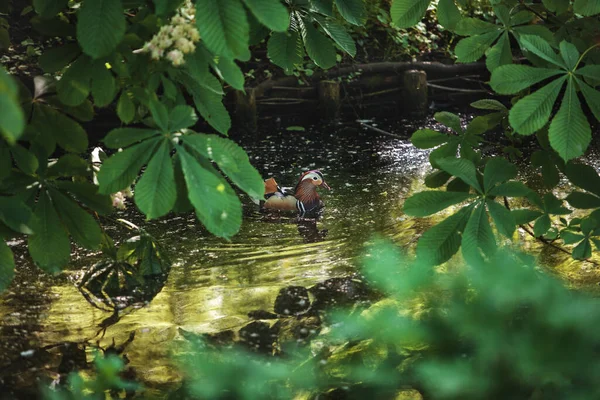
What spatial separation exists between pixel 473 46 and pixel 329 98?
6830 millimetres

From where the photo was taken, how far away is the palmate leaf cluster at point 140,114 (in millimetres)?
1768

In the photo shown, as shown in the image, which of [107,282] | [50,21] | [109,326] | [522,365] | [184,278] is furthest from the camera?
[184,278]

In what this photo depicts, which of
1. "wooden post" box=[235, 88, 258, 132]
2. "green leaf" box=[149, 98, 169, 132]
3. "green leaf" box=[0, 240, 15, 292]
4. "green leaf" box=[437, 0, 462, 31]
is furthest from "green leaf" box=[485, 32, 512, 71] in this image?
"wooden post" box=[235, 88, 258, 132]

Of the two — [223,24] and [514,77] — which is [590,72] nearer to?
[514,77]

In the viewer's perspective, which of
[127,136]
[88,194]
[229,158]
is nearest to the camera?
[229,158]

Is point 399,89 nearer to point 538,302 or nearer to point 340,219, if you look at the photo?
point 340,219

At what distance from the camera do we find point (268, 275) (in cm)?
434

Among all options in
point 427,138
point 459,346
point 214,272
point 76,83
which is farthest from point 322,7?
point 214,272

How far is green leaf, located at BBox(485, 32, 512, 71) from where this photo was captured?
276 centimetres

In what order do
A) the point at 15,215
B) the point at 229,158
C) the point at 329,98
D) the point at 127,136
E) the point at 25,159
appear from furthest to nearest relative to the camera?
the point at 329,98
the point at 25,159
the point at 15,215
the point at 127,136
the point at 229,158

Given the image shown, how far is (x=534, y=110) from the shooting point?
7.84 feet

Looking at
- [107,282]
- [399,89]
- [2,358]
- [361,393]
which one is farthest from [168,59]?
[399,89]

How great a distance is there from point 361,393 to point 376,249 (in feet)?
Answer: 0.67

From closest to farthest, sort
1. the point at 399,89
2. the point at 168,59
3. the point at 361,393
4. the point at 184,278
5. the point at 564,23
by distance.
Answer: the point at 361,393 → the point at 168,59 → the point at 564,23 → the point at 184,278 → the point at 399,89
